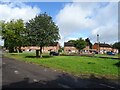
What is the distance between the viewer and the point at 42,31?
52.4m

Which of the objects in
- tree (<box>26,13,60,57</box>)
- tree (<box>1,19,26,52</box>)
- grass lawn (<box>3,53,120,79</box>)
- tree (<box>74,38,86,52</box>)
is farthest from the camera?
tree (<box>74,38,86,52</box>)

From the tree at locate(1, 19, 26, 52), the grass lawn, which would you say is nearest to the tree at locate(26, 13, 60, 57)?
the grass lawn

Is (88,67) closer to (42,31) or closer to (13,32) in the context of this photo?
(42,31)

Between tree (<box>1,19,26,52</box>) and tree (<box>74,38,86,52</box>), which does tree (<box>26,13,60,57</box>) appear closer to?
tree (<box>1,19,26,52</box>)

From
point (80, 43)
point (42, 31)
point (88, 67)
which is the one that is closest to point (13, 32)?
point (42, 31)

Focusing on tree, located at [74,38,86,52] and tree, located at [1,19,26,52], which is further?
tree, located at [74,38,86,52]

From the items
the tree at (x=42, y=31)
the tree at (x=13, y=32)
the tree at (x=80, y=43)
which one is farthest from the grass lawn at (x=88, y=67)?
the tree at (x=80, y=43)

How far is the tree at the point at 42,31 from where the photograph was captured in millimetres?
52625

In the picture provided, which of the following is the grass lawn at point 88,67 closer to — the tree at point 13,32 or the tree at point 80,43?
the tree at point 13,32

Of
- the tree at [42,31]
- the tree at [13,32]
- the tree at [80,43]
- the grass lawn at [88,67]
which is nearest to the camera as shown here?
Answer: the grass lawn at [88,67]

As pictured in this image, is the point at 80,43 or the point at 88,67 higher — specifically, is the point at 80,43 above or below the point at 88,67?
above

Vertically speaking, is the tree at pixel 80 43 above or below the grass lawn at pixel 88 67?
above

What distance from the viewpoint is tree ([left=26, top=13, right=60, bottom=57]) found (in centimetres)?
5262

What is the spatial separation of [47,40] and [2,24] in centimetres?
3795
